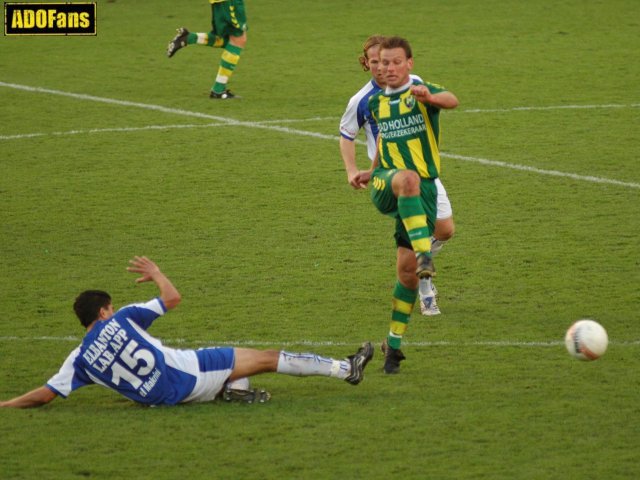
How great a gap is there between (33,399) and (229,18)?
34.5 ft

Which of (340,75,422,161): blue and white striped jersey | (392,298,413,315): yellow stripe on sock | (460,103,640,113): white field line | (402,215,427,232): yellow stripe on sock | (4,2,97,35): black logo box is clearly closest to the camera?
(402,215,427,232): yellow stripe on sock

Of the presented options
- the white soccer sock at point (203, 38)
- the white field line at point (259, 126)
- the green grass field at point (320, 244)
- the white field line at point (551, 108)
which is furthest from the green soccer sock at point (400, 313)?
the white soccer sock at point (203, 38)

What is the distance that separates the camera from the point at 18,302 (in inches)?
419

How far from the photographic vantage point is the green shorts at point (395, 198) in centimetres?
876

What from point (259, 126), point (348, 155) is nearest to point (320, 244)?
point (348, 155)

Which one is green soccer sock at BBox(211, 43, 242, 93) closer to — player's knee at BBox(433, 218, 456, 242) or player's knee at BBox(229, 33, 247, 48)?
player's knee at BBox(229, 33, 247, 48)

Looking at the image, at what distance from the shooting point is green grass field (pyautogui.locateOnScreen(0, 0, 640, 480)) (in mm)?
7598

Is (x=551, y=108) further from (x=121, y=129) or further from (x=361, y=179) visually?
(x=361, y=179)

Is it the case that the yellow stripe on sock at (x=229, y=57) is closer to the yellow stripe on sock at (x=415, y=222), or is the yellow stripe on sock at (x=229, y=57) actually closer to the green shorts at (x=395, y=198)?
the green shorts at (x=395, y=198)

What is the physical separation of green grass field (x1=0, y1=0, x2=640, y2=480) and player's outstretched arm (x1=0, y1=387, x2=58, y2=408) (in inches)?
3.8

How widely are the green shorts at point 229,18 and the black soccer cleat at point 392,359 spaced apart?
9.76 metres

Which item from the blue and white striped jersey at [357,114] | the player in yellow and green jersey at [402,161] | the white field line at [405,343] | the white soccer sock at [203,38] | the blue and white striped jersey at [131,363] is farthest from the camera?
the white soccer sock at [203,38]

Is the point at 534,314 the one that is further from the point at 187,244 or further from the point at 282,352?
the point at 187,244

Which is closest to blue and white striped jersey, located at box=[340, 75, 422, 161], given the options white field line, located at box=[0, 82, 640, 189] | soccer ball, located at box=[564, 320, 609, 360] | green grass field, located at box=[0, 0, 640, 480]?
green grass field, located at box=[0, 0, 640, 480]
